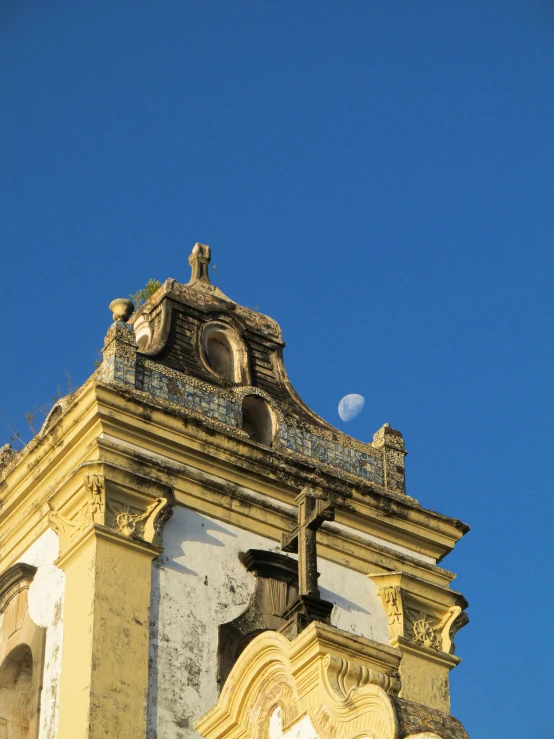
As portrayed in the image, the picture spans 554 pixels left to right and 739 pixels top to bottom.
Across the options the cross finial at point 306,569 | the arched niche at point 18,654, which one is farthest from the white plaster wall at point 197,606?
the cross finial at point 306,569

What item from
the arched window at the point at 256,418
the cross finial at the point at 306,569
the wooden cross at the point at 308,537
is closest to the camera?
the cross finial at the point at 306,569

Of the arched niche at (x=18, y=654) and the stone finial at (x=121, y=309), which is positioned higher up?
the stone finial at (x=121, y=309)

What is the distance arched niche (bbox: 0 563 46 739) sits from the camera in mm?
17031

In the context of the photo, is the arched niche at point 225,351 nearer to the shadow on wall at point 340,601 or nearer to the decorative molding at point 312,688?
the shadow on wall at point 340,601

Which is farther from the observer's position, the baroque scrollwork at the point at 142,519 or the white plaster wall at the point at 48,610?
the baroque scrollwork at the point at 142,519

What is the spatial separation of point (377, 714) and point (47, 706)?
531cm

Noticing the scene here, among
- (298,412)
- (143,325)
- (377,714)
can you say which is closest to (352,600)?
(298,412)

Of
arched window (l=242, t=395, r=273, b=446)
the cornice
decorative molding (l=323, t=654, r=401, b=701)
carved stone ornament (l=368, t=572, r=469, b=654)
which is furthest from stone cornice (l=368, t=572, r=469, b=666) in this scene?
decorative molding (l=323, t=654, r=401, b=701)

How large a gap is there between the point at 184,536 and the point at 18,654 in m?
2.03

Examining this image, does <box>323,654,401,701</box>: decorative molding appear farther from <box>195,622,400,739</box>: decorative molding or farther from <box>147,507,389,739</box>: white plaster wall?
<box>147,507,389,739</box>: white plaster wall

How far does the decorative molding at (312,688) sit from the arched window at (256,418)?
5.69 metres

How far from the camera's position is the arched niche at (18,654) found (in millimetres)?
17031

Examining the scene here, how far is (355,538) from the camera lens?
1850 cm

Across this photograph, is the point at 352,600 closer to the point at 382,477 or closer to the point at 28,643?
the point at 382,477
